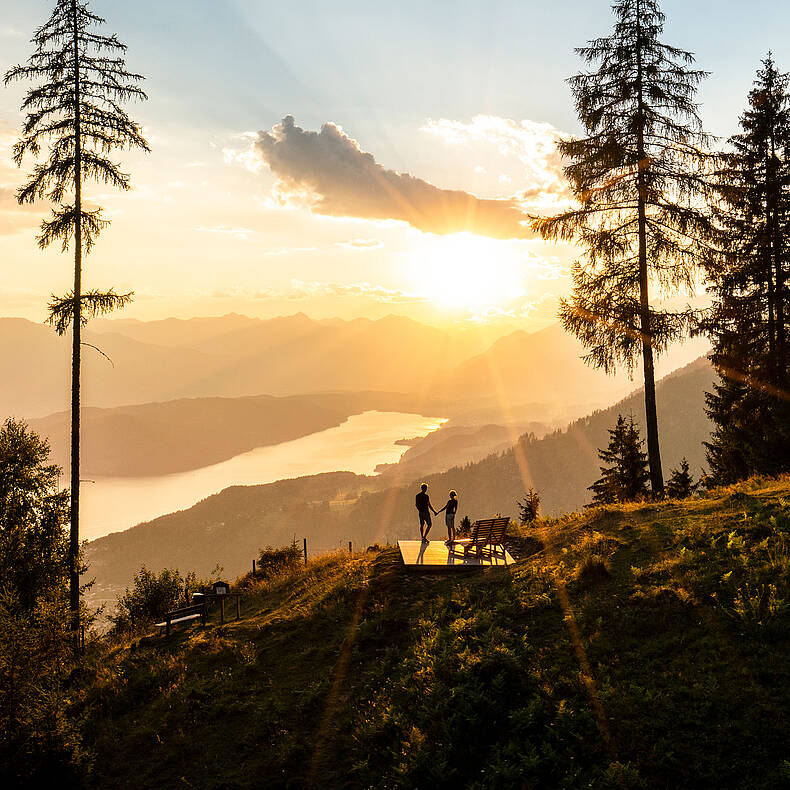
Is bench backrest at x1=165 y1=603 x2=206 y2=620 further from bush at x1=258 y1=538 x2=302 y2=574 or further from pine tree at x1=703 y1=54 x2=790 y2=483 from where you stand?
pine tree at x1=703 y1=54 x2=790 y2=483

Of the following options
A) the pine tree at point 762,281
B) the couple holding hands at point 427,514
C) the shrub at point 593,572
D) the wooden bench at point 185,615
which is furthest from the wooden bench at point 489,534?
the pine tree at point 762,281

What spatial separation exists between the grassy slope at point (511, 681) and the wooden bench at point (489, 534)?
55.6 inches

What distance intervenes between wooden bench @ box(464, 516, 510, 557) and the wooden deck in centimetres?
28

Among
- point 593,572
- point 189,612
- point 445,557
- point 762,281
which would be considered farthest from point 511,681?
point 762,281

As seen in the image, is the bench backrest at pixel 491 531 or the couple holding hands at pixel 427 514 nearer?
the bench backrest at pixel 491 531

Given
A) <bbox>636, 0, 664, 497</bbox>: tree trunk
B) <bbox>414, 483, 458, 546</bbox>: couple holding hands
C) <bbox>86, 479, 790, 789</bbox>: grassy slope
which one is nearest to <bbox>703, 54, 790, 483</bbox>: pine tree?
<bbox>636, 0, 664, 497</bbox>: tree trunk

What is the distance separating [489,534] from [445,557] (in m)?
1.40

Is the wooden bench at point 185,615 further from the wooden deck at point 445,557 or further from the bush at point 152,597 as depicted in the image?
the bush at point 152,597

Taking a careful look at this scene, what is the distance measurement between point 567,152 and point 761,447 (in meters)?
12.6

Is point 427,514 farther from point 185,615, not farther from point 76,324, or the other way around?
point 76,324

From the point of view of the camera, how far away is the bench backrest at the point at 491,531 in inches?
597

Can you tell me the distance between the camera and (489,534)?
1530 cm

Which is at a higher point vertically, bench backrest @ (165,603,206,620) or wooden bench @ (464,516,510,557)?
wooden bench @ (464,516,510,557)

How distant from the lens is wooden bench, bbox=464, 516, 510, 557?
49.8ft
